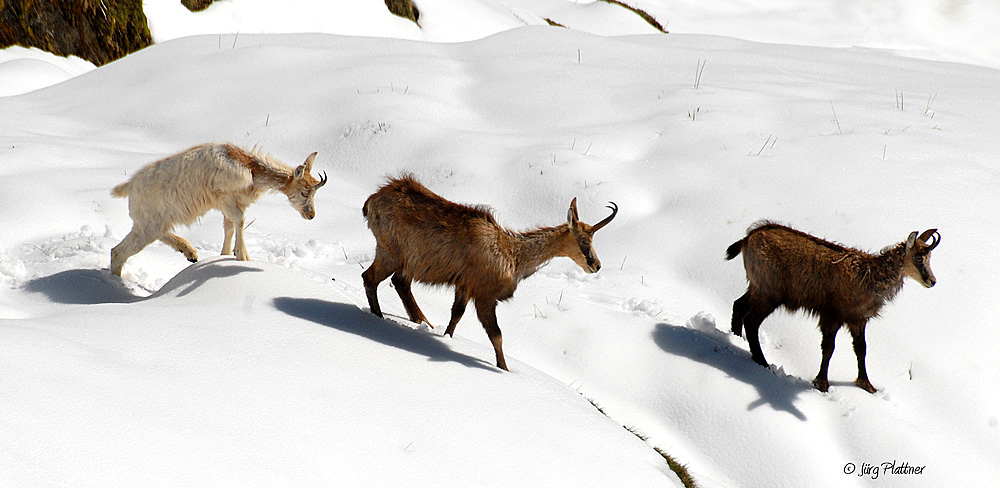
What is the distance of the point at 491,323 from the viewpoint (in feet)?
17.4

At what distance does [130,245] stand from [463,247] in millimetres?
2583

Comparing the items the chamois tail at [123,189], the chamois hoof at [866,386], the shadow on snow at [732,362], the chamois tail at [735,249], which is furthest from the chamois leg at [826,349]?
the chamois tail at [123,189]

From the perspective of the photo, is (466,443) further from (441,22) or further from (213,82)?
(441,22)

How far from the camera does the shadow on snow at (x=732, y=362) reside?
5926 mm

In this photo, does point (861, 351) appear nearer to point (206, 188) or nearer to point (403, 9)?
point (206, 188)

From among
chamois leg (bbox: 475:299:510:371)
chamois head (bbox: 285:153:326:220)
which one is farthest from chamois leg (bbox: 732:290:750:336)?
chamois head (bbox: 285:153:326:220)

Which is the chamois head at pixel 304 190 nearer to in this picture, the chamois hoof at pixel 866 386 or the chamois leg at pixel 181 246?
the chamois leg at pixel 181 246

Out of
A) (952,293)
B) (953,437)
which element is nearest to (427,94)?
(952,293)

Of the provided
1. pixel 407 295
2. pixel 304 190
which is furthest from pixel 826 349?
pixel 304 190

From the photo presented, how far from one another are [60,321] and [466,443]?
236 centimetres

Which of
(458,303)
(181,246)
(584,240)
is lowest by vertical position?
(181,246)

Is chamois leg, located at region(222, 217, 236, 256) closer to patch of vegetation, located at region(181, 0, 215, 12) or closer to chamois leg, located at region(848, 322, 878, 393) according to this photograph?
chamois leg, located at region(848, 322, 878, 393)

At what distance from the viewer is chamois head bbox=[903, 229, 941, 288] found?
5.80m

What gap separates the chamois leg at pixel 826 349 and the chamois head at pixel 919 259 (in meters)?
0.64
